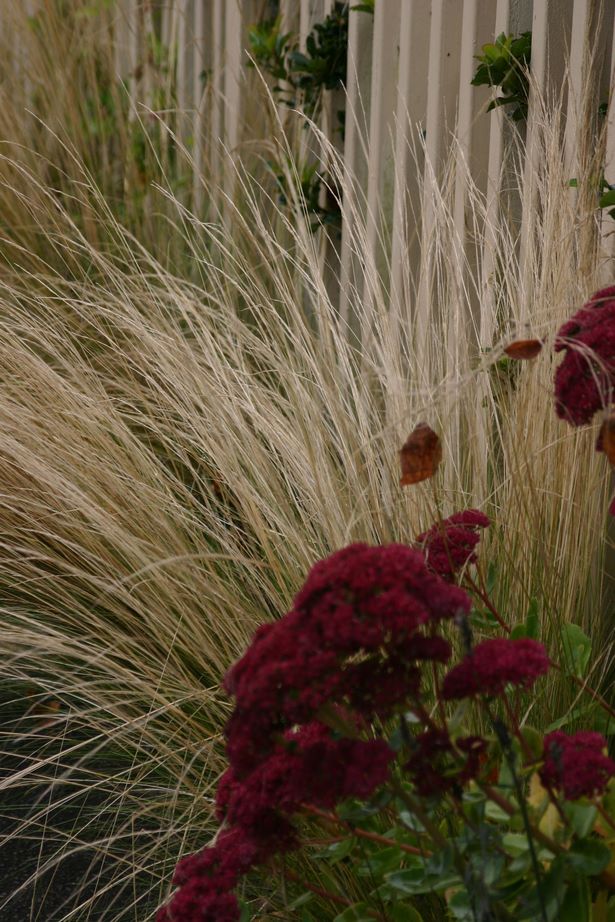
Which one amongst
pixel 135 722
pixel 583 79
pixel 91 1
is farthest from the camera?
pixel 91 1

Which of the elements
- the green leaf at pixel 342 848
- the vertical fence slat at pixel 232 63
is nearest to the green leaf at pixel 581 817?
the green leaf at pixel 342 848

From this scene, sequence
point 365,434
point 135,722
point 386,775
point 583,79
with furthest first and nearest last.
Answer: point 583,79
point 365,434
point 135,722
point 386,775

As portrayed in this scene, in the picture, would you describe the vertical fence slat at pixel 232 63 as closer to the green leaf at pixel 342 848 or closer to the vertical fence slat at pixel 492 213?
the vertical fence slat at pixel 492 213

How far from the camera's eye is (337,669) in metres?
0.83

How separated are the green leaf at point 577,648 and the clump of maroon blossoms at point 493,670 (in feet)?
1.57

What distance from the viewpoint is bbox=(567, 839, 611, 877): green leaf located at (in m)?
0.90

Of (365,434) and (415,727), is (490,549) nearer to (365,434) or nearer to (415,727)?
(365,434)

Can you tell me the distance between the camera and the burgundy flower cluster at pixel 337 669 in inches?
31.7

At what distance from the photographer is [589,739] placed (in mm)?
922

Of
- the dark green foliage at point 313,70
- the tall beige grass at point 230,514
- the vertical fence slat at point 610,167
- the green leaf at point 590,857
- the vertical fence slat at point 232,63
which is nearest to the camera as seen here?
the green leaf at point 590,857

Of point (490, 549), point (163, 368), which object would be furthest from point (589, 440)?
point (163, 368)

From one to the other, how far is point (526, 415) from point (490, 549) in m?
0.24

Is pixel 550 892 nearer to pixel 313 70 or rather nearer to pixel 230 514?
pixel 230 514

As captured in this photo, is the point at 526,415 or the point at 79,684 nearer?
the point at 79,684
